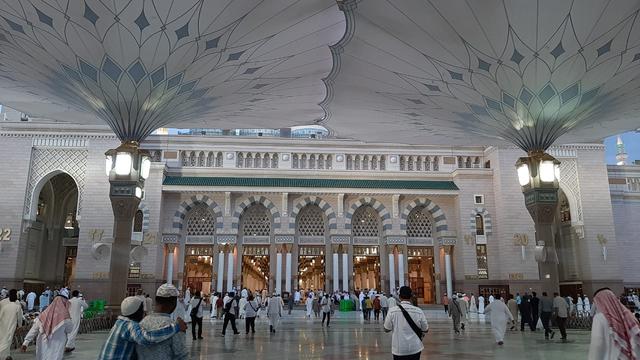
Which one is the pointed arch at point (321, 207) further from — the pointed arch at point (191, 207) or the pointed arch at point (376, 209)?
the pointed arch at point (191, 207)

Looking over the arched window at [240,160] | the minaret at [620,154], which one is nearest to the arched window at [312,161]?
the arched window at [240,160]

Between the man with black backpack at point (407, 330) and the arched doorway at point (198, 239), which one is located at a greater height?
the arched doorway at point (198, 239)

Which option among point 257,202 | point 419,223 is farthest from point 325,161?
point 419,223

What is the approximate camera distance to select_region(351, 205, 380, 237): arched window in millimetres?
27266

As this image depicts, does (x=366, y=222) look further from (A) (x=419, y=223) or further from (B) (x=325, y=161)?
(B) (x=325, y=161)

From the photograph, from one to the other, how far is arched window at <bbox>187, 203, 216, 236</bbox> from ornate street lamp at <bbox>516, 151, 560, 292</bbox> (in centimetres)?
1745

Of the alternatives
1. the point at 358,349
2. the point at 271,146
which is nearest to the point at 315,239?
the point at 271,146

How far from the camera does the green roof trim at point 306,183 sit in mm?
25969

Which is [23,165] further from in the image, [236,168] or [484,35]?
→ [484,35]

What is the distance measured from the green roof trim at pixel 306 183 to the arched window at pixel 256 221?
4.88 feet

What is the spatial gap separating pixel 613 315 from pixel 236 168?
23801 millimetres

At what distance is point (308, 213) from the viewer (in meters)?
27.1

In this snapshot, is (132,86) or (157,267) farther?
(157,267)

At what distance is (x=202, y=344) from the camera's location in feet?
35.2
